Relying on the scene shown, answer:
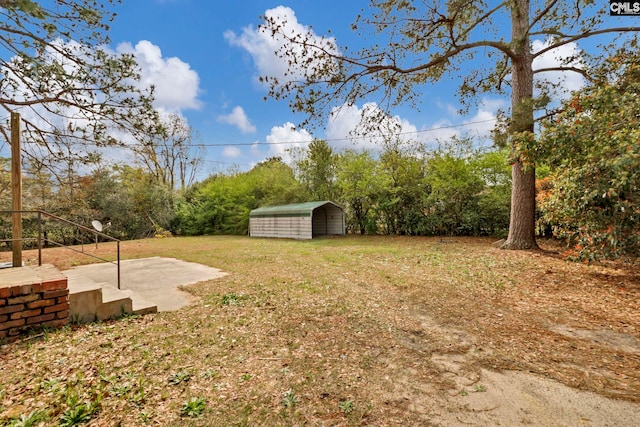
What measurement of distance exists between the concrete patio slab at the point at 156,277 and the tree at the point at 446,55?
392cm

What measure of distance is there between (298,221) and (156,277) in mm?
8792

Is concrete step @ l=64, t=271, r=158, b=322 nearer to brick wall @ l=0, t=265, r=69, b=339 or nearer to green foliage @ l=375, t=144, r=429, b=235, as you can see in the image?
brick wall @ l=0, t=265, r=69, b=339

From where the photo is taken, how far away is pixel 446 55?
21.1 feet

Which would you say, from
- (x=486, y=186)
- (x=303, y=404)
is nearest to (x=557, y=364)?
(x=303, y=404)

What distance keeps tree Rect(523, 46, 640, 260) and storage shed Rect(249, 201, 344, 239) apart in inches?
384

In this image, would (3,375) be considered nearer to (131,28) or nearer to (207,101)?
(131,28)

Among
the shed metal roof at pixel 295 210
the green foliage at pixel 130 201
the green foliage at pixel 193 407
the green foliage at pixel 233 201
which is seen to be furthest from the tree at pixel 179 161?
the green foliage at pixel 193 407

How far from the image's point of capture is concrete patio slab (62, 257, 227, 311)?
167 inches

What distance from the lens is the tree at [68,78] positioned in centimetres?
316

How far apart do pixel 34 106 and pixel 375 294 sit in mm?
5470

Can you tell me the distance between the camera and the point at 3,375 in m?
2.22

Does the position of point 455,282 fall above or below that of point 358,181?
below

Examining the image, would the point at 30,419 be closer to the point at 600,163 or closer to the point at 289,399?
the point at 289,399

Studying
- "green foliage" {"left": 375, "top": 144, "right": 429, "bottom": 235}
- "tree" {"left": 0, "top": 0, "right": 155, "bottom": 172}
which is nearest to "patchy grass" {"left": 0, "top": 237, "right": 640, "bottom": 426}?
"tree" {"left": 0, "top": 0, "right": 155, "bottom": 172}
